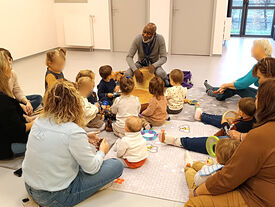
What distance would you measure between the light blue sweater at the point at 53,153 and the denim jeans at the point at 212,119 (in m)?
1.76

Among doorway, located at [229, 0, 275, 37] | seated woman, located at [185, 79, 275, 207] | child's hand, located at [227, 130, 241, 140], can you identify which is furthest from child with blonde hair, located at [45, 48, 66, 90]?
doorway, located at [229, 0, 275, 37]

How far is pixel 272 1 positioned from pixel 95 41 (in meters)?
6.08

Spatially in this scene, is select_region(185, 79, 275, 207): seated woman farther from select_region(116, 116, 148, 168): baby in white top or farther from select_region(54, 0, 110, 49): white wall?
select_region(54, 0, 110, 49): white wall

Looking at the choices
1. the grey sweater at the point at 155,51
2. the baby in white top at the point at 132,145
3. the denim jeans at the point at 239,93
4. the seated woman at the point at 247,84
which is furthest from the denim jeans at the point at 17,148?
the denim jeans at the point at 239,93

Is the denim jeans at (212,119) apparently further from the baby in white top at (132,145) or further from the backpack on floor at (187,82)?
the backpack on floor at (187,82)

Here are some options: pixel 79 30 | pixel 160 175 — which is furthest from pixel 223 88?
pixel 79 30

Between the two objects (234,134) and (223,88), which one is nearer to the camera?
(234,134)

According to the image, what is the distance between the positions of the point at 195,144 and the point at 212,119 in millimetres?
683

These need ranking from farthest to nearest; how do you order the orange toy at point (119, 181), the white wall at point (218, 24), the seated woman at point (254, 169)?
the white wall at point (218, 24)
the orange toy at point (119, 181)
the seated woman at point (254, 169)

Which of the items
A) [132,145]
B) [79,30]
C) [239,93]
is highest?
[79,30]

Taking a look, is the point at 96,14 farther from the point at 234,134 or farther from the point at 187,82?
the point at 234,134

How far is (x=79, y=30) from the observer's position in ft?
24.1

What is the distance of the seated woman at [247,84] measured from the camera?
10.8 ft

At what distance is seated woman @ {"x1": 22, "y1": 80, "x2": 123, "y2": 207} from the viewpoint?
171 cm
